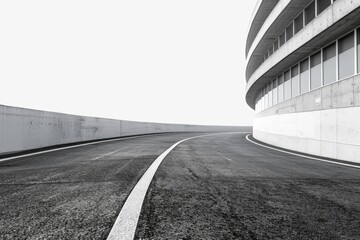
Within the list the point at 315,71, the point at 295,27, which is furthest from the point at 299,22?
the point at 315,71

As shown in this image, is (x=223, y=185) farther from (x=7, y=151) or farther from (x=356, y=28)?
(x=356, y=28)

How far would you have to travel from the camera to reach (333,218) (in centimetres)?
241

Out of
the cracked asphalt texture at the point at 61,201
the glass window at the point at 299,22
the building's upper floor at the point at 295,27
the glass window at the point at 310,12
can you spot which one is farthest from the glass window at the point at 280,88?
the cracked asphalt texture at the point at 61,201

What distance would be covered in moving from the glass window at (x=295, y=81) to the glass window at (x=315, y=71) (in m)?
1.71

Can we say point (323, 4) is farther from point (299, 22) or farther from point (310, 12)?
point (299, 22)

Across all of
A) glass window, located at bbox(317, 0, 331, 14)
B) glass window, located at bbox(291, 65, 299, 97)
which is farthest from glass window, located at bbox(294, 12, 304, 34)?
glass window, located at bbox(291, 65, 299, 97)

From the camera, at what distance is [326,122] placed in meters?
9.63

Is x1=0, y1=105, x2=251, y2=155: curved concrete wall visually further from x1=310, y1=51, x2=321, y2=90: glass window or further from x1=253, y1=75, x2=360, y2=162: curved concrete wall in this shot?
x1=310, y1=51, x2=321, y2=90: glass window

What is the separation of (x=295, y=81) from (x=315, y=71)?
250 cm

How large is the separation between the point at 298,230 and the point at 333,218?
2.25 feet

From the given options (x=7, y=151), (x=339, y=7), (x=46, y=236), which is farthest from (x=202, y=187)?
(x=339, y=7)

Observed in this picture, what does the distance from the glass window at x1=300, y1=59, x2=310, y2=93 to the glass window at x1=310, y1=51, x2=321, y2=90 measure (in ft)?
1.51

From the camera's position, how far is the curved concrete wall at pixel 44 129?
7.77m

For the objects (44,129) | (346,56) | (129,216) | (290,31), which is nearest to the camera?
(129,216)
